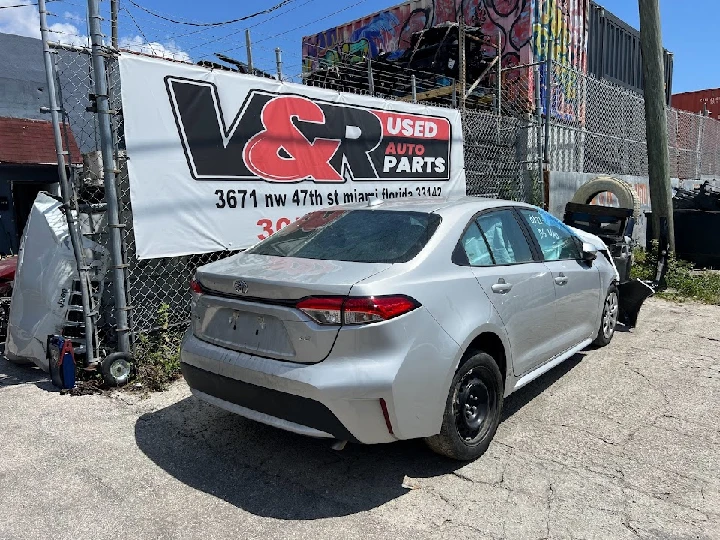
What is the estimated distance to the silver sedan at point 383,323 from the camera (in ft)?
8.64

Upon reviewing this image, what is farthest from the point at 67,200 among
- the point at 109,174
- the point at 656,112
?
the point at 656,112

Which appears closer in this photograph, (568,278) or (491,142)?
(568,278)

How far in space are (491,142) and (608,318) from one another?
4.98 m

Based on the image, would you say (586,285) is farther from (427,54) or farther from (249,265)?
(427,54)

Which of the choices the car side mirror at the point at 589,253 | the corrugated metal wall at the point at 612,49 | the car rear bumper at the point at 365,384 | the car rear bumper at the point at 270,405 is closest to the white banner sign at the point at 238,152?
the car rear bumper at the point at 270,405

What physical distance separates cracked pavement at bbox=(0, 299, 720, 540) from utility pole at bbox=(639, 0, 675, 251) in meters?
4.68

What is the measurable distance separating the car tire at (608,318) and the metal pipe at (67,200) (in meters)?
4.57

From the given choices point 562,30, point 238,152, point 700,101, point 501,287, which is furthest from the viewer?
point 700,101

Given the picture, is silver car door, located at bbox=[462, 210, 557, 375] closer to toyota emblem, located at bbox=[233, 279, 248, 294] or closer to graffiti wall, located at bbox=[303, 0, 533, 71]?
toyota emblem, located at bbox=[233, 279, 248, 294]

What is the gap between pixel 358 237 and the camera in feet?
11.0

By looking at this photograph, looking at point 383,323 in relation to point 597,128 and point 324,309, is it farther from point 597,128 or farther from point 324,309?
point 597,128

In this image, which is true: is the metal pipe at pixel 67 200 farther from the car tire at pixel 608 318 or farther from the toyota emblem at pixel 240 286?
the car tire at pixel 608 318

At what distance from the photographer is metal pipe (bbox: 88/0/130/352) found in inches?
166

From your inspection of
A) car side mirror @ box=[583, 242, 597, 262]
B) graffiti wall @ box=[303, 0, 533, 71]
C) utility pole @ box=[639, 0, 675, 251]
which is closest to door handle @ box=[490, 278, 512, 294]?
car side mirror @ box=[583, 242, 597, 262]
